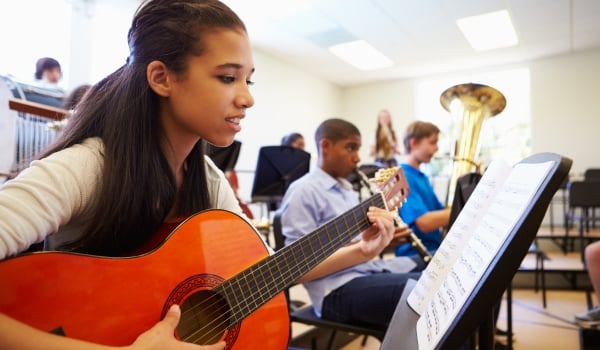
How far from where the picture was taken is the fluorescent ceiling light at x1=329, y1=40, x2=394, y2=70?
22.8 feet

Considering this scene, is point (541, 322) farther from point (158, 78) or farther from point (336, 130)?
point (158, 78)

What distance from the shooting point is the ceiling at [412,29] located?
5387mm

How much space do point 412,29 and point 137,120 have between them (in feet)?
19.6

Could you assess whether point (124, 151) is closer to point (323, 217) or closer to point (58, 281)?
point (58, 281)

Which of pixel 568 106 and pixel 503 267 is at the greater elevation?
pixel 568 106

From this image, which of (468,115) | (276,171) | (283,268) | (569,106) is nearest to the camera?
(283,268)

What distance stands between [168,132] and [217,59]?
0.23 metres

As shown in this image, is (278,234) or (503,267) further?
(278,234)

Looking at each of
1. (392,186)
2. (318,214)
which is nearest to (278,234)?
(318,214)

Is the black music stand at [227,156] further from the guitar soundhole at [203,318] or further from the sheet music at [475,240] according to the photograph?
the sheet music at [475,240]

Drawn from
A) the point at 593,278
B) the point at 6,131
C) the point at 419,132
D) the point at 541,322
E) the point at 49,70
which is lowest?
the point at 541,322

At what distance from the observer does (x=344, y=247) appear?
1.60 meters

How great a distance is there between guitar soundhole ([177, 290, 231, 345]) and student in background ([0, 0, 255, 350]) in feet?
0.18

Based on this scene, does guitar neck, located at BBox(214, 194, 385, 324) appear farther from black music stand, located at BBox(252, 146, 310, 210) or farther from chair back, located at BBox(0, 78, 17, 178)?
black music stand, located at BBox(252, 146, 310, 210)
